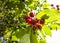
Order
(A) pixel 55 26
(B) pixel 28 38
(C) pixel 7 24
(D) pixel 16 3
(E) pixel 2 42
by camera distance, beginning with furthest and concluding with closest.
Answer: (E) pixel 2 42, (C) pixel 7 24, (D) pixel 16 3, (A) pixel 55 26, (B) pixel 28 38

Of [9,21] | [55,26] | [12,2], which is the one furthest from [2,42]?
[55,26]

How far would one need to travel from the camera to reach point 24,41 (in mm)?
720

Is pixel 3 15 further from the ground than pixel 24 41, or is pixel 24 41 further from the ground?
pixel 3 15

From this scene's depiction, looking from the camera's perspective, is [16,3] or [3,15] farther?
[3,15]

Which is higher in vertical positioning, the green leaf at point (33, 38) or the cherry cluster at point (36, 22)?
the cherry cluster at point (36, 22)

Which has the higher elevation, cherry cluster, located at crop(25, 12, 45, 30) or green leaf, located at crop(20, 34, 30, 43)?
cherry cluster, located at crop(25, 12, 45, 30)

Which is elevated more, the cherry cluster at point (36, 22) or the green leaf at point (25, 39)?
the cherry cluster at point (36, 22)

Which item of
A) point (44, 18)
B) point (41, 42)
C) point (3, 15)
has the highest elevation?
point (3, 15)

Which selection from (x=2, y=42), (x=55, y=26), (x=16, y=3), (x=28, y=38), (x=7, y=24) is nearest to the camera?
(x=28, y=38)

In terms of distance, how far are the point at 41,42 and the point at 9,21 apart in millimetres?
636

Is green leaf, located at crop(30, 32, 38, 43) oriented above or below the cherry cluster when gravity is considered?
below

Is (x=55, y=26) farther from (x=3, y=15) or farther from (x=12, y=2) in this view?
(x=3, y=15)

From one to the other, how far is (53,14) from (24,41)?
189 millimetres

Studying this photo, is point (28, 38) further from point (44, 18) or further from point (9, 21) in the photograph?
A: point (9, 21)
